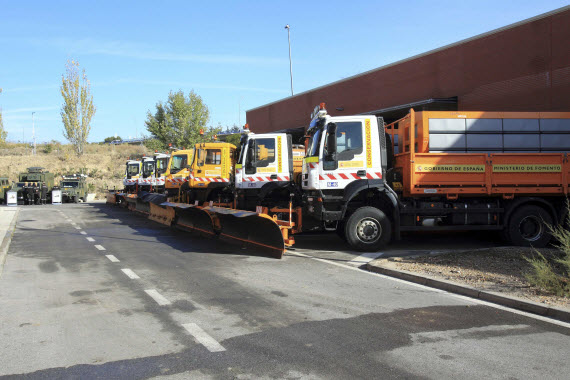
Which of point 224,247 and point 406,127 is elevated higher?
point 406,127

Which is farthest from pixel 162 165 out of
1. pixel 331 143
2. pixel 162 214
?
pixel 331 143

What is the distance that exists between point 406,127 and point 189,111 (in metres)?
35.1

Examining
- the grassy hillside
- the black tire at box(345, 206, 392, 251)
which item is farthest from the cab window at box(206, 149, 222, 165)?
the grassy hillside

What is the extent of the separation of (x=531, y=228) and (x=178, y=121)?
36.9 meters

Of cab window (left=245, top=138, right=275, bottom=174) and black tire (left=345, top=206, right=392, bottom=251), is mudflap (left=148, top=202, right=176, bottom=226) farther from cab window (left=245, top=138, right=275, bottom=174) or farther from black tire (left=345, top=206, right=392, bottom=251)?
black tire (left=345, top=206, right=392, bottom=251)

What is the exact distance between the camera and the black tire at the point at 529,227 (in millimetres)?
10977

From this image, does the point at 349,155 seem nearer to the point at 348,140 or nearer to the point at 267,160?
the point at 348,140

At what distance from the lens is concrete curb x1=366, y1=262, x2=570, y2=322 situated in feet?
A: 18.5

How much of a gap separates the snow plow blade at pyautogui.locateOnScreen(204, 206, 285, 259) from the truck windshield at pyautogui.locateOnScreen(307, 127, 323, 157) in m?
2.03

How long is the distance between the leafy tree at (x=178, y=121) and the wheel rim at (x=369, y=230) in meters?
34.3

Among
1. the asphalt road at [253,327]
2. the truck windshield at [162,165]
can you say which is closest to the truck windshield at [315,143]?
the asphalt road at [253,327]

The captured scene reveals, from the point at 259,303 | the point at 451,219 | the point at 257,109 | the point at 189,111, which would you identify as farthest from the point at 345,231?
the point at 189,111

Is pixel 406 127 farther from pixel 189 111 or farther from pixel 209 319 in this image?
pixel 189 111

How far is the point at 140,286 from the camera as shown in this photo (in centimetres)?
732
